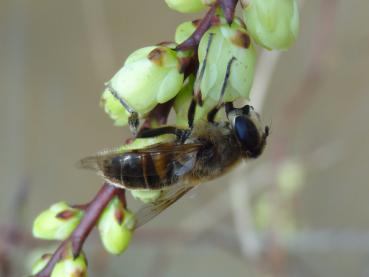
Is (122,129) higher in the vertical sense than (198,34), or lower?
lower

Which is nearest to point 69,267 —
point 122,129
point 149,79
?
point 149,79

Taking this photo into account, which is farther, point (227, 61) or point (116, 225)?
point (116, 225)

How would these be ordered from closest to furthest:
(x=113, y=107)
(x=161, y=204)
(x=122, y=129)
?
1. (x=113, y=107)
2. (x=161, y=204)
3. (x=122, y=129)

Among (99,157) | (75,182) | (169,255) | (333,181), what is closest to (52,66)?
(75,182)

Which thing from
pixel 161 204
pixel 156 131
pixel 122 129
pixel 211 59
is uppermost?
pixel 211 59

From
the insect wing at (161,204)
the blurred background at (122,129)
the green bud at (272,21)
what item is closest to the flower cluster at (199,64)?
the green bud at (272,21)

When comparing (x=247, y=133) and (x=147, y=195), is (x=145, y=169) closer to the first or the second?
(x=147, y=195)

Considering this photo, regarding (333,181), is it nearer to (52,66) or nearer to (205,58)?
(52,66)
